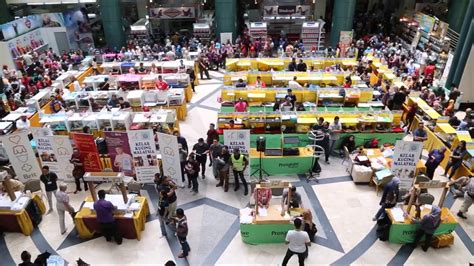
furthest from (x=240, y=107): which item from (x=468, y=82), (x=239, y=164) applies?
(x=468, y=82)

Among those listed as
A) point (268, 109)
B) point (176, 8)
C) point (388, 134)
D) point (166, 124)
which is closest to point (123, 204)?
point (166, 124)

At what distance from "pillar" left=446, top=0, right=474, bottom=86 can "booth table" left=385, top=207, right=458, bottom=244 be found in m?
9.11

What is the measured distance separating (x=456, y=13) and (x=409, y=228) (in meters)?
18.8

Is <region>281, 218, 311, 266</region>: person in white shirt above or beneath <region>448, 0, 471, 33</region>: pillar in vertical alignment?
beneath

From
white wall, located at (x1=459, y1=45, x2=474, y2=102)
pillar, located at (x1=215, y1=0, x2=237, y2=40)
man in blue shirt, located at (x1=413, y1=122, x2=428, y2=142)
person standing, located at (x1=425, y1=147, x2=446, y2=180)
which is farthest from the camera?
pillar, located at (x1=215, y1=0, x2=237, y2=40)

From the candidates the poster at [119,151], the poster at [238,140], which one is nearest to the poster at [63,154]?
the poster at [119,151]

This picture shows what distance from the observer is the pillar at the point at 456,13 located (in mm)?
21375

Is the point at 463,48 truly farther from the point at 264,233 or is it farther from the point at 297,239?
the point at 297,239

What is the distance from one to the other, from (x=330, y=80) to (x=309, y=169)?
619cm

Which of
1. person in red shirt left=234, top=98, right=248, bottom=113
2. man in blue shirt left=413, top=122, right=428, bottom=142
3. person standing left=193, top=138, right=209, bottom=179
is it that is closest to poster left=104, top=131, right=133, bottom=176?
person standing left=193, top=138, right=209, bottom=179

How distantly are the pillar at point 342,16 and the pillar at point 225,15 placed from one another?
6186 mm

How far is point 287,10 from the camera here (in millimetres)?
23109

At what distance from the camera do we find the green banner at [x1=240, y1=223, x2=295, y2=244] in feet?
27.5

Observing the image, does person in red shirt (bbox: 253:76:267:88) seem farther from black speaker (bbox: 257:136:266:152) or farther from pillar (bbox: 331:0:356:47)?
Result: pillar (bbox: 331:0:356:47)
